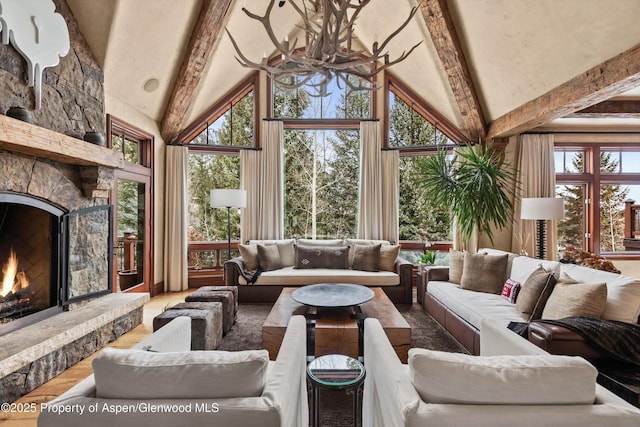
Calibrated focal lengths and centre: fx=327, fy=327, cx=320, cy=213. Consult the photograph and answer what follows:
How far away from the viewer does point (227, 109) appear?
5688mm

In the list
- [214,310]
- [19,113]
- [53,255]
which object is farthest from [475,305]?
[19,113]

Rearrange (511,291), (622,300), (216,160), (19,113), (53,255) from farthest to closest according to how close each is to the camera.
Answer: (216,160) → (511,291) → (53,255) → (19,113) → (622,300)

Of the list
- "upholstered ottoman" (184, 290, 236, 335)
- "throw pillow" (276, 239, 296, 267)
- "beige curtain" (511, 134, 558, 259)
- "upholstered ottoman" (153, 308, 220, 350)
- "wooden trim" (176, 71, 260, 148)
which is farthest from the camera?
"wooden trim" (176, 71, 260, 148)

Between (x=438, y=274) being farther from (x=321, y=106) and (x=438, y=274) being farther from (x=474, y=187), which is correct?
(x=321, y=106)

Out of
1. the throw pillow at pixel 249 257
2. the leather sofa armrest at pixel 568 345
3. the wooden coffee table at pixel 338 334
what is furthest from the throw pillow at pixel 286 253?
the leather sofa armrest at pixel 568 345

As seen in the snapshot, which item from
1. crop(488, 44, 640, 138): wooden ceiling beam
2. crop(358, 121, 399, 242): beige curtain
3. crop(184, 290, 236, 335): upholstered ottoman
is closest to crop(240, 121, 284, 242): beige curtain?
crop(358, 121, 399, 242): beige curtain

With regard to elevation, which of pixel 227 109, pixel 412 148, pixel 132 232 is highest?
pixel 227 109

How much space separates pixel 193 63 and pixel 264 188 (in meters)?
2.11

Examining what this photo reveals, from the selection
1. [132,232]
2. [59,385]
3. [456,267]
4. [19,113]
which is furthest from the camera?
[132,232]

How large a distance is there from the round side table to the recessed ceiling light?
4180mm

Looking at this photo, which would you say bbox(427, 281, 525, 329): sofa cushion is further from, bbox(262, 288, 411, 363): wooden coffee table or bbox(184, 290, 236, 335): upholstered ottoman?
bbox(184, 290, 236, 335): upholstered ottoman

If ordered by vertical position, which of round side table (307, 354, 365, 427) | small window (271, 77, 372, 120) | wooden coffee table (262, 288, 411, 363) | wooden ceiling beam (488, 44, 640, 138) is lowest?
wooden coffee table (262, 288, 411, 363)

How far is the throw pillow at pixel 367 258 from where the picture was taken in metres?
4.70

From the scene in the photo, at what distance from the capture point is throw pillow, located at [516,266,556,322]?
2.56m
